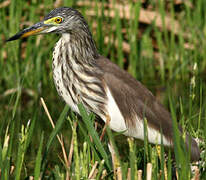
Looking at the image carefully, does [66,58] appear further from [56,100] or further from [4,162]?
[56,100]

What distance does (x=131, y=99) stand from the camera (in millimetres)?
2990

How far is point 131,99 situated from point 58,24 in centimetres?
58

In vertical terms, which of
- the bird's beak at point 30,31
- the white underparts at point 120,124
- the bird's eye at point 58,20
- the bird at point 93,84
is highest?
the bird's eye at point 58,20

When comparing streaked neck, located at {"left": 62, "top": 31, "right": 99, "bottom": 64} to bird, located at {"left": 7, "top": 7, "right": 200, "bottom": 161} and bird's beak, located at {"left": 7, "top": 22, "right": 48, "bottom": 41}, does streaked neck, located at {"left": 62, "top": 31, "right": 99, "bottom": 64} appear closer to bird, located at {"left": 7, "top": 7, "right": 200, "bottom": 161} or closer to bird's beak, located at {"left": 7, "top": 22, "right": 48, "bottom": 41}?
bird, located at {"left": 7, "top": 7, "right": 200, "bottom": 161}

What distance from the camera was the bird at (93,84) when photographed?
2.88 meters

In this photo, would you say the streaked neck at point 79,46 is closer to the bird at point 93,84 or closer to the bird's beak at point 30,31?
the bird at point 93,84

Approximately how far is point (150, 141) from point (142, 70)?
1.96m

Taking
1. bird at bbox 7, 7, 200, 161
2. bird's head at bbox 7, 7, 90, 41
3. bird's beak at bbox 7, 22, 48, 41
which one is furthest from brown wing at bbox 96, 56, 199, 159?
bird's beak at bbox 7, 22, 48, 41

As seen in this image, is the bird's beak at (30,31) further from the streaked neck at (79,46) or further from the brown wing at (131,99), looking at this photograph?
the brown wing at (131,99)

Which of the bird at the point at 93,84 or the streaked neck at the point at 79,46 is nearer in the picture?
the bird at the point at 93,84

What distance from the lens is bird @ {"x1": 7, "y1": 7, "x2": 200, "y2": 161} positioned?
2883 millimetres

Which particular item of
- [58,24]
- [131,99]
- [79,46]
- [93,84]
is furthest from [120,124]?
[58,24]

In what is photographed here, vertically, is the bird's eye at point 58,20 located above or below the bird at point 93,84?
above

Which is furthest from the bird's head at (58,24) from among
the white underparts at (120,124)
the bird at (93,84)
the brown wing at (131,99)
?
the white underparts at (120,124)
